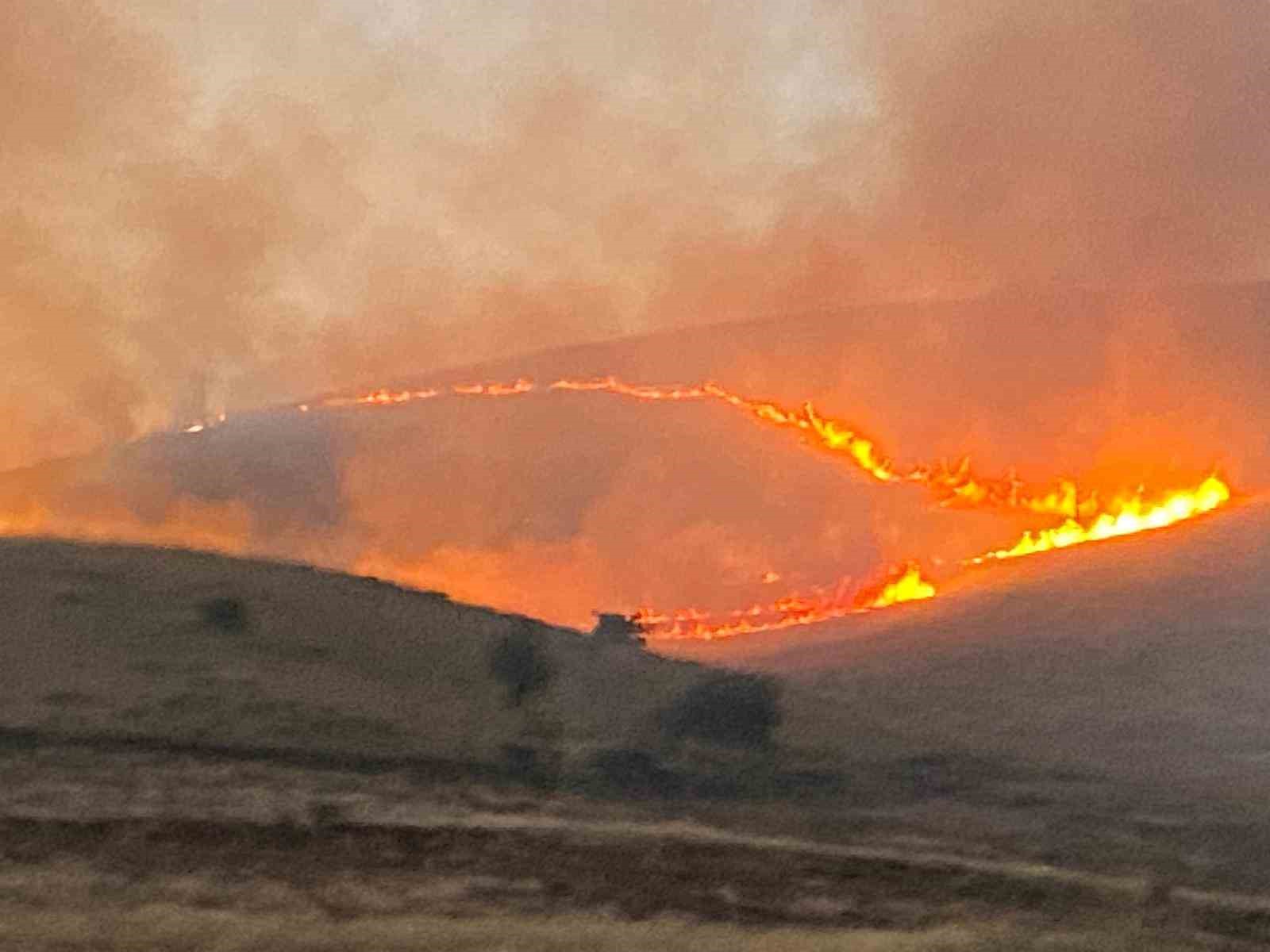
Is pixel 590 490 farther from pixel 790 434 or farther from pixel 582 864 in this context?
pixel 582 864

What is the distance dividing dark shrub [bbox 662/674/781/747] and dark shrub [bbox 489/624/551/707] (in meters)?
1.34

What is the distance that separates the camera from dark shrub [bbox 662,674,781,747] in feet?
43.5

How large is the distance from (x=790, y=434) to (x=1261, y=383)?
7455mm

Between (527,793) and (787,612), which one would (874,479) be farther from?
(527,793)

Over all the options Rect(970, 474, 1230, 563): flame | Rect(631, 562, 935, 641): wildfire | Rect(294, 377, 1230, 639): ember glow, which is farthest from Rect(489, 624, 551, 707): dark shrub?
Rect(970, 474, 1230, 563): flame

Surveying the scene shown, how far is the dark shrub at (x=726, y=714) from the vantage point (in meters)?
13.3

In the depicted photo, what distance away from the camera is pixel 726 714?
44.7 feet

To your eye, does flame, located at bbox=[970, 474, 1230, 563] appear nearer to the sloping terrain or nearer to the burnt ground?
the sloping terrain

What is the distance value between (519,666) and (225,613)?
2.91 m

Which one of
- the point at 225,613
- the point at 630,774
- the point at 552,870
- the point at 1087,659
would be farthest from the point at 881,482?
the point at 552,870

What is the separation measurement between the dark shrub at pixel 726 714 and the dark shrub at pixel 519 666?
1337mm

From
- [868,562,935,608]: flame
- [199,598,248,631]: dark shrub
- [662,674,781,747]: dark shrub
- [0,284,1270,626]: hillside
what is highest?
[0,284,1270,626]: hillside

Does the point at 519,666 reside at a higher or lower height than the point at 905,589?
lower

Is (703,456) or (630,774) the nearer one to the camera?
(630,774)
